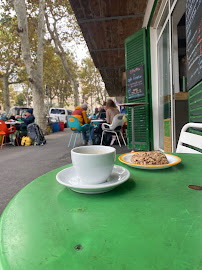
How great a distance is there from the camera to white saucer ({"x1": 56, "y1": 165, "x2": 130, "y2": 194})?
1.67ft

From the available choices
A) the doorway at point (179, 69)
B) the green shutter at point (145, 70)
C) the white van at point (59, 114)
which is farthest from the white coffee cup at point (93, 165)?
the white van at point (59, 114)

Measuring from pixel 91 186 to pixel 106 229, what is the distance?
0.53ft

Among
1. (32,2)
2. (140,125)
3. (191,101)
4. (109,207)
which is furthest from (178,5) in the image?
(32,2)

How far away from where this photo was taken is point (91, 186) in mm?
518

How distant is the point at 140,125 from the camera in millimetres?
5355

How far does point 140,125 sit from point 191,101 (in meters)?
2.75

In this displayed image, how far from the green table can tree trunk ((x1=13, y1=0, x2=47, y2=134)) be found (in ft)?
32.3

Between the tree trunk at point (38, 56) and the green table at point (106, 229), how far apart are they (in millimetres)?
9853

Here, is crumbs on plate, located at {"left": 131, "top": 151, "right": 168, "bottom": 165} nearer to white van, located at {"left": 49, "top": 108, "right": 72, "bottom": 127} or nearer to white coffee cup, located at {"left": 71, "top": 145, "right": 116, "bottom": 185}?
white coffee cup, located at {"left": 71, "top": 145, "right": 116, "bottom": 185}

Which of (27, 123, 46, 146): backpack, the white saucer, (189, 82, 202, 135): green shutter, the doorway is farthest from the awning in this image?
the white saucer

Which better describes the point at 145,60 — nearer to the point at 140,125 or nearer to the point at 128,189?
the point at 140,125

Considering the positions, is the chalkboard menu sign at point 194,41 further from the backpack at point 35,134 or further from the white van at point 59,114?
the white van at point 59,114

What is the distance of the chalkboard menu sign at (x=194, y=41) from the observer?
215cm

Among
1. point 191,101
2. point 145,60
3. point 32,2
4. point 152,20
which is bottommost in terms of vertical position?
point 191,101
